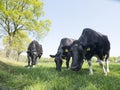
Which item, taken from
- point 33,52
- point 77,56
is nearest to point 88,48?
point 77,56

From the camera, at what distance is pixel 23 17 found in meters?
51.0

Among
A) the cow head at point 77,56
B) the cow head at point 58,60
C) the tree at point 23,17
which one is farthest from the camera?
the tree at point 23,17

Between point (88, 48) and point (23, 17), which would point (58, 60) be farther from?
point (23, 17)

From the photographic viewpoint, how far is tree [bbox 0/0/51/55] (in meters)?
50.2

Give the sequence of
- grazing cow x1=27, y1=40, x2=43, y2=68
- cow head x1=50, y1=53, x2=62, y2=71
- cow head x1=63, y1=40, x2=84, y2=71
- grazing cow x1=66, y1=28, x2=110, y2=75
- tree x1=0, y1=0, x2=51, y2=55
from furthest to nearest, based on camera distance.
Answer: tree x1=0, y1=0, x2=51, y2=55, grazing cow x1=27, y1=40, x2=43, y2=68, cow head x1=50, y1=53, x2=62, y2=71, grazing cow x1=66, y1=28, x2=110, y2=75, cow head x1=63, y1=40, x2=84, y2=71

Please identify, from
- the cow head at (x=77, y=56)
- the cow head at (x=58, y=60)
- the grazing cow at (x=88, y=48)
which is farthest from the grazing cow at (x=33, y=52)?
the cow head at (x=77, y=56)

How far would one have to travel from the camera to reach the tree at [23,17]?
50.2 meters

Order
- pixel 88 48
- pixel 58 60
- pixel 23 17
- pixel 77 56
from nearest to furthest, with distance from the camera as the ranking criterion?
1. pixel 77 56
2. pixel 88 48
3. pixel 58 60
4. pixel 23 17

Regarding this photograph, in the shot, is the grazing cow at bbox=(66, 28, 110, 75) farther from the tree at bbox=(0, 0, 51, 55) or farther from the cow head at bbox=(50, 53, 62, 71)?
the tree at bbox=(0, 0, 51, 55)

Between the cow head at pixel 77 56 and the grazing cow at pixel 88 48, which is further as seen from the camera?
the grazing cow at pixel 88 48

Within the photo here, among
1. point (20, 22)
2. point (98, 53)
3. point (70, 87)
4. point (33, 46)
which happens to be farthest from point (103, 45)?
point (20, 22)

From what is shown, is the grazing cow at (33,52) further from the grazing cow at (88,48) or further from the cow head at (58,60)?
the grazing cow at (88,48)

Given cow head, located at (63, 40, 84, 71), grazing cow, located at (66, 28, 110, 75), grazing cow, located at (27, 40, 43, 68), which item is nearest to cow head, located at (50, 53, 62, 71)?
grazing cow, located at (66, 28, 110, 75)

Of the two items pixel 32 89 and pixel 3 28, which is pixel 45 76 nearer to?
pixel 32 89
